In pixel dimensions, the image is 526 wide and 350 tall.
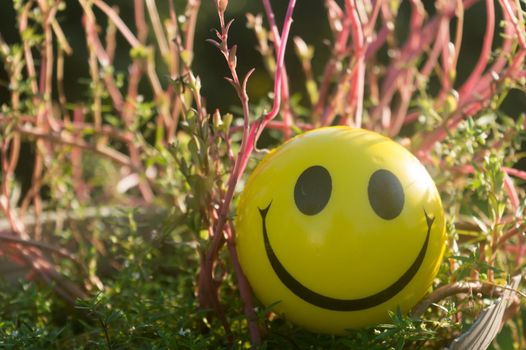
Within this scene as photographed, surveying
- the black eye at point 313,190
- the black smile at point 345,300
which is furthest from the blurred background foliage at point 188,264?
the black eye at point 313,190

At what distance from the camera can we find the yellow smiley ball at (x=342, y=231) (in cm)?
133

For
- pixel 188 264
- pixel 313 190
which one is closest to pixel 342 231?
pixel 313 190

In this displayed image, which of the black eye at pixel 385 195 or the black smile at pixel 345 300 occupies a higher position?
the black eye at pixel 385 195

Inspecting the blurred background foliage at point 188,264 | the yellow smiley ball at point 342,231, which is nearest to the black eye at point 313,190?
the yellow smiley ball at point 342,231

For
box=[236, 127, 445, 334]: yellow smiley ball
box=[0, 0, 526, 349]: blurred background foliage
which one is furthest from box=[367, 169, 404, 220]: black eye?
box=[0, 0, 526, 349]: blurred background foliage

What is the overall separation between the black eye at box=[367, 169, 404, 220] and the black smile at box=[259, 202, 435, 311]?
2.5 inches

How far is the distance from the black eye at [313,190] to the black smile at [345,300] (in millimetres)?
62

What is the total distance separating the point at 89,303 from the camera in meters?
1.31

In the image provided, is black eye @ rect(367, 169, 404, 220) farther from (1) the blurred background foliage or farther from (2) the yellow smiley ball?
(1) the blurred background foliage

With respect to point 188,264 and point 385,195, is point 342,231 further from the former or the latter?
point 188,264

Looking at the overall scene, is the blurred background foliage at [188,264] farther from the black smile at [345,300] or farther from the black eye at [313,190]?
the black eye at [313,190]

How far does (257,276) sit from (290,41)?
3344 millimetres

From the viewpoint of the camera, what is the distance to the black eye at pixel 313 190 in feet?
4.39

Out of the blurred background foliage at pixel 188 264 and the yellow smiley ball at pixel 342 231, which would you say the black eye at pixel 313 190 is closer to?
the yellow smiley ball at pixel 342 231
